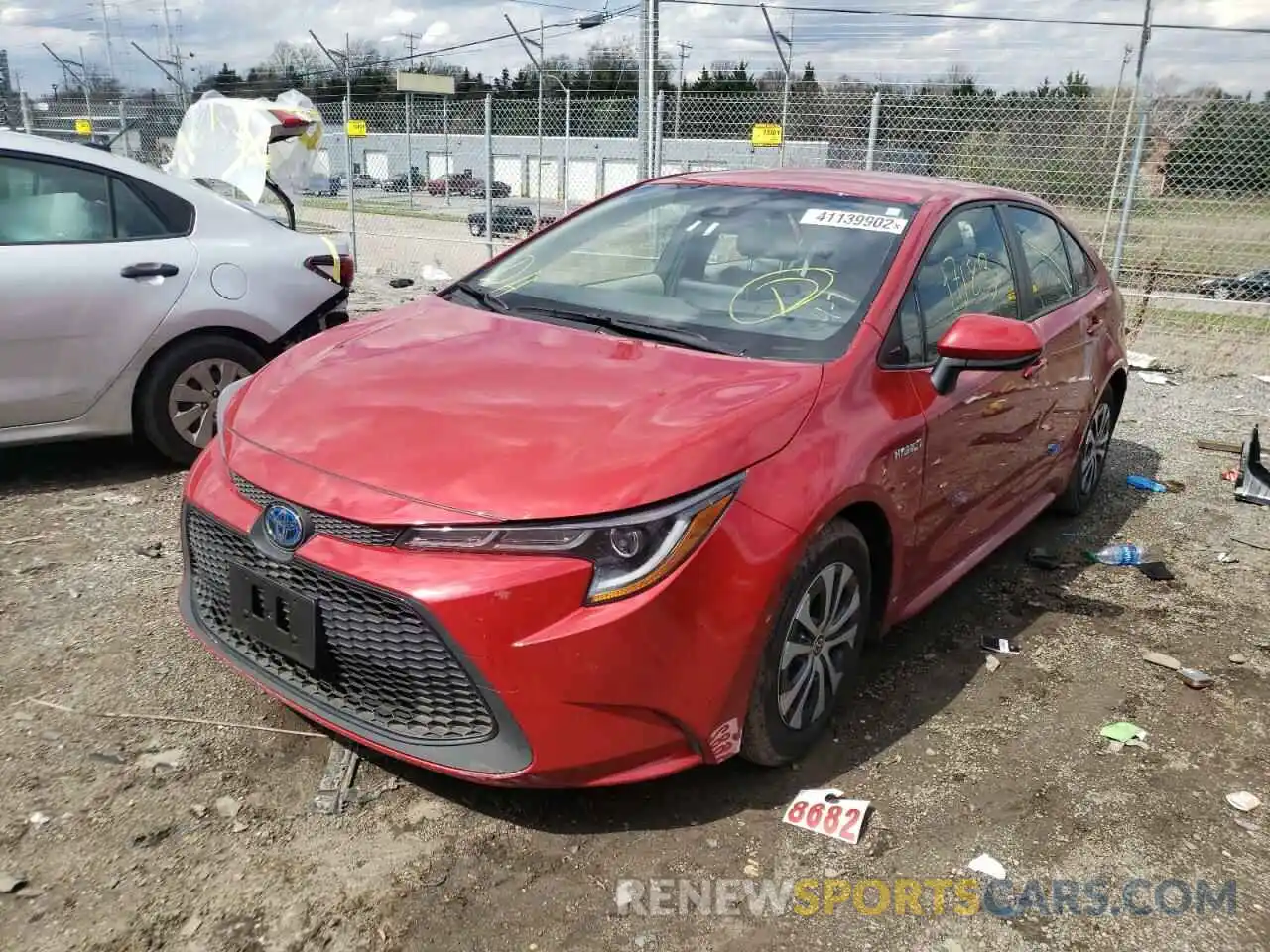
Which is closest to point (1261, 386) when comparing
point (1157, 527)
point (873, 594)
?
point (1157, 527)

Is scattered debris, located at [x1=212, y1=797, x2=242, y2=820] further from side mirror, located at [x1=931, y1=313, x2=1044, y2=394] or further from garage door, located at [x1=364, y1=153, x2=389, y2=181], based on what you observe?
garage door, located at [x1=364, y1=153, x2=389, y2=181]

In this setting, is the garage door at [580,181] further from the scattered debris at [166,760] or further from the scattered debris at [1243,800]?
the scattered debris at [1243,800]

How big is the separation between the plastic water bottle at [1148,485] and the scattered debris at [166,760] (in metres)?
5.02

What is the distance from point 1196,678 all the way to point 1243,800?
0.74m

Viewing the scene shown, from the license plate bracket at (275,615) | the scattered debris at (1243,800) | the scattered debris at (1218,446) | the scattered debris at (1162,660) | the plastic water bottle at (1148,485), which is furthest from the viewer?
the scattered debris at (1218,446)

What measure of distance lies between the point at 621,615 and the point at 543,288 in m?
1.67

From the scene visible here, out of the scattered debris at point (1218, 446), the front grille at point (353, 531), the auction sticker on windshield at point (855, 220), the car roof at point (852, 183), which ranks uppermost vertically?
the car roof at point (852, 183)

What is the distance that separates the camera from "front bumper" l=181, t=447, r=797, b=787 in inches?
86.3

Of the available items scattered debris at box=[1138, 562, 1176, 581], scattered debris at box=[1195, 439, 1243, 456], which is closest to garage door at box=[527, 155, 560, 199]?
scattered debris at box=[1195, 439, 1243, 456]

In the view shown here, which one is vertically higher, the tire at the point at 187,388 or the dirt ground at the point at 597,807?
the tire at the point at 187,388

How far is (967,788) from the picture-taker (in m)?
2.85

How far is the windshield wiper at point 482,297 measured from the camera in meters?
3.43

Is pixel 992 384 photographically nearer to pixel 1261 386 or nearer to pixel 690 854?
pixel 690 854

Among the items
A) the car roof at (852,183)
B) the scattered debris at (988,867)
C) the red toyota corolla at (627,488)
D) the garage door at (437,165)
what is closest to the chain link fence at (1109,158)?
the car roof at (852,183)
